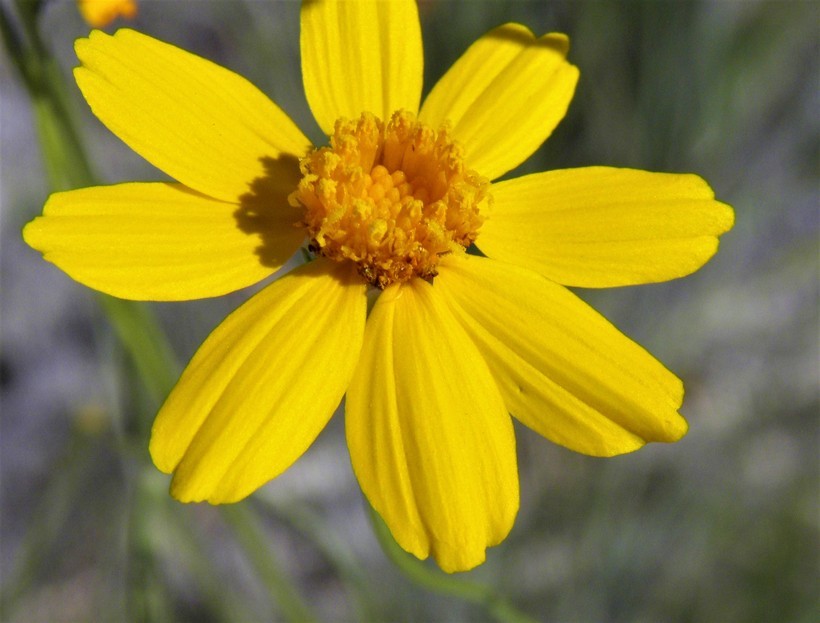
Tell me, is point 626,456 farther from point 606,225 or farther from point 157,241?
point 157,241

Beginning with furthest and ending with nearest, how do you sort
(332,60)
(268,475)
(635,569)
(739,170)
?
(739,170)
(635,569)
(332,60)
(268,475)

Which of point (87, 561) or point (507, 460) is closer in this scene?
point (507, 460)

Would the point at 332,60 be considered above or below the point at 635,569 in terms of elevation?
above

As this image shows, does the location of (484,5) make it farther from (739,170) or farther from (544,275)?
(544,275)

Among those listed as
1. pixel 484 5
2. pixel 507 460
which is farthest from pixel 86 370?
pixel 507 460

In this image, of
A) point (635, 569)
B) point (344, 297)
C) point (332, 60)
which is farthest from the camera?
point (635, 569)

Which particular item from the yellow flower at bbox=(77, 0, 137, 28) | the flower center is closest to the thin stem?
the flower center

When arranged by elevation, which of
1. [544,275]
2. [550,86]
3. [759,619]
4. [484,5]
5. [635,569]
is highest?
[550,86]
